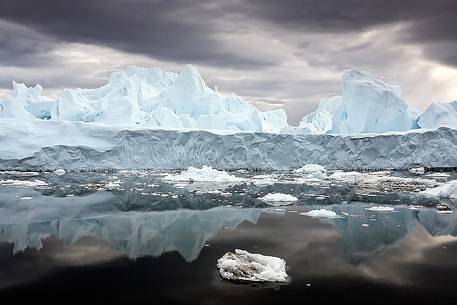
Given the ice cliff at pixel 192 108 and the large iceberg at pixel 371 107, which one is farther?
the ice cliff at pixel 192 108

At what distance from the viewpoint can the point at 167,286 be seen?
7086 millimetres

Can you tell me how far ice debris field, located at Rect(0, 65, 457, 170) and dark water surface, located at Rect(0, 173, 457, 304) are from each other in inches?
524

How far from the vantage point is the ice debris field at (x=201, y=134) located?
97.8ft

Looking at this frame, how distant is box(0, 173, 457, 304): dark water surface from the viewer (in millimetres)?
6785

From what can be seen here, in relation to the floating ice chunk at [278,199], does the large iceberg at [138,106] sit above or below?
above

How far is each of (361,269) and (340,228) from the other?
11.8 ft

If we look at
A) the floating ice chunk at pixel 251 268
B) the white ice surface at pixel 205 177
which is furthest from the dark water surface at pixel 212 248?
the white ice surface at pixel 205 177

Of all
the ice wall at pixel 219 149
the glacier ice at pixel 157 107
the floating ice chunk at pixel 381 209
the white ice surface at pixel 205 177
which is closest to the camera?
the floating ice chunk at pixel 381 209

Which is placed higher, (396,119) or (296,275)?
(396,119)

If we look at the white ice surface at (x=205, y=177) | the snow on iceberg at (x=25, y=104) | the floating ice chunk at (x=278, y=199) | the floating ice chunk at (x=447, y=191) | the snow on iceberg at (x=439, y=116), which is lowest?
the white ice surface at (x=205, y=177)

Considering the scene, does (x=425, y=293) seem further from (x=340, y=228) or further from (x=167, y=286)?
(x=340, y=228)

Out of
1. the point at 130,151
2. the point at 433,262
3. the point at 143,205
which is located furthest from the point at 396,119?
the point at 433,262

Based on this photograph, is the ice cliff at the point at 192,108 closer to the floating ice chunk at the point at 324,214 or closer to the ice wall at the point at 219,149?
the ice wall at the point at 219,149

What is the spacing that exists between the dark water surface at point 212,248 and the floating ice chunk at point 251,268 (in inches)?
9.0
